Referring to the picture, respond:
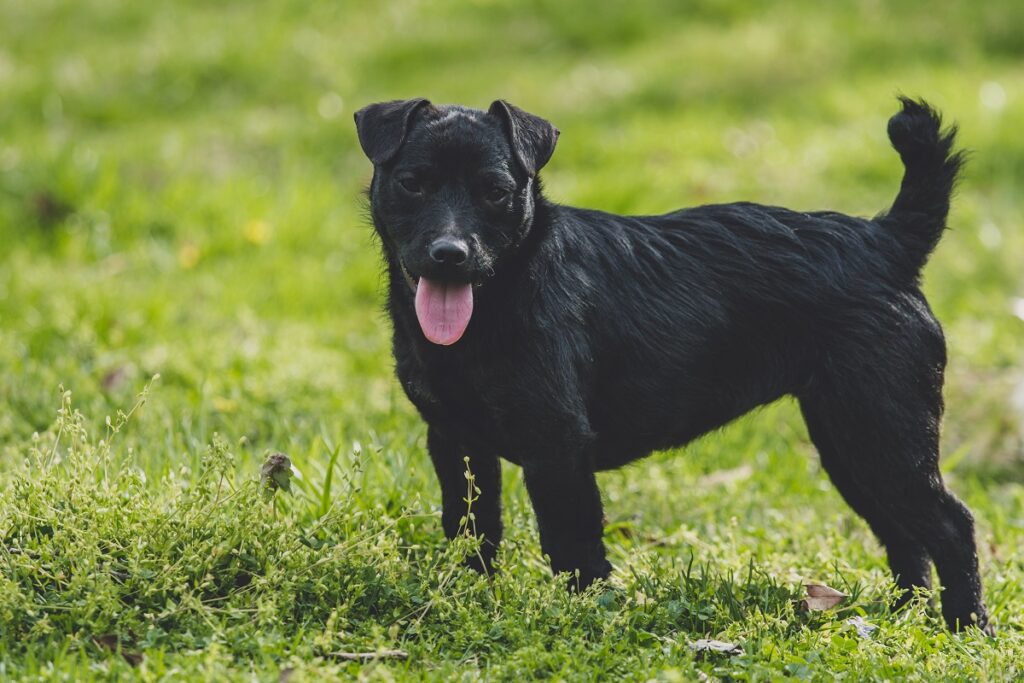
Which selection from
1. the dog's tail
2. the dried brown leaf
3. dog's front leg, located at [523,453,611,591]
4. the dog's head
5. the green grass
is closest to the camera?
the green grass

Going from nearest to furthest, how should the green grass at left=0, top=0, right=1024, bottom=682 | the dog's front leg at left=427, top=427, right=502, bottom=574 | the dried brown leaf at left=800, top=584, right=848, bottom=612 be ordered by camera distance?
1. the green grass at left=0, top=0, right=1024, bottom=682
2. the dried brown leaf at left=800, top=584, right=848, bottom=612
3. the dog's front leg at left=427, top=427, right=502, bottom=574

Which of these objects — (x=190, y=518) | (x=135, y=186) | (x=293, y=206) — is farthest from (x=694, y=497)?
(x=135, y=186)


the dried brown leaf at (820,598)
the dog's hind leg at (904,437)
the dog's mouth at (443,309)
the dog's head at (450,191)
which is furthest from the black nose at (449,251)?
the dried brown leaf at (820,598)

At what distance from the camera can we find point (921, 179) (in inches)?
169

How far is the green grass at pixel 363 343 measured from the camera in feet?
11.7

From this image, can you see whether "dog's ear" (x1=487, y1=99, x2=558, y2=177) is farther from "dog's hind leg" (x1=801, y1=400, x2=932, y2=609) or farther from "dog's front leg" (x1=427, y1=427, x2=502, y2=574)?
"dog's hind leg" (x1=801, y1=400, x2=932, y2=609)

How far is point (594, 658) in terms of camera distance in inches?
138

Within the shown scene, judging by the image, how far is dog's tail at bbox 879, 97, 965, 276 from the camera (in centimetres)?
423

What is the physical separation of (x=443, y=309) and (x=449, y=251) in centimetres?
22

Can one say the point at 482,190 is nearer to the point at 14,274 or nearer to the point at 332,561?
the point at 332,561

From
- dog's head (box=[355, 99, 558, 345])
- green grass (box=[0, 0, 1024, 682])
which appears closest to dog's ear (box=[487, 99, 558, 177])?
dog's head (box=[355, 99, 558, 345])

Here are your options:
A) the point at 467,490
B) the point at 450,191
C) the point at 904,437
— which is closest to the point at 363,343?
the point at 467,490

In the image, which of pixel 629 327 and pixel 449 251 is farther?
pixel 629 327

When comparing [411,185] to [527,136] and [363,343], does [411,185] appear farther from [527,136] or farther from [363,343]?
[363,343]
